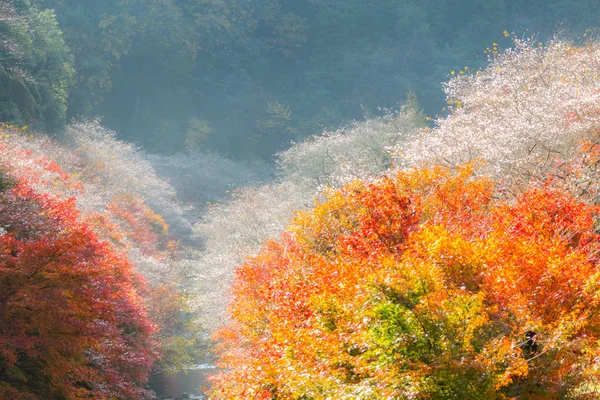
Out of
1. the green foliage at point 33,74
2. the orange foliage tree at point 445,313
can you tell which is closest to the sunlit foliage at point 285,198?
the orange foliage tree at point 445,313

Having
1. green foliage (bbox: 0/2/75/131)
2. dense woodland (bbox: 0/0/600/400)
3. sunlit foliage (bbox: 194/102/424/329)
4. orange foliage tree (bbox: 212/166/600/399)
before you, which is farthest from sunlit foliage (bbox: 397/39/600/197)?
green foliage (bbox: 0/2/75/131)

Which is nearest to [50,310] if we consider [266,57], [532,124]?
[532,124]

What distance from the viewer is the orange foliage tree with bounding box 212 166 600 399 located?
8727mm

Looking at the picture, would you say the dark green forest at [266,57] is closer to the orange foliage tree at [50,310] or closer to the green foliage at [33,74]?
the green foliage at [33,74]

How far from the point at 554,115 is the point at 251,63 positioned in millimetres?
58826

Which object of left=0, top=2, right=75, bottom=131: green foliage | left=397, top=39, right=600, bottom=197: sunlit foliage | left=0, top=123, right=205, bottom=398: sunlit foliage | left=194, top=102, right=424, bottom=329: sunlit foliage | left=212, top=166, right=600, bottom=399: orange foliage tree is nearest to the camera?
left=212, top=166, right=600, bottom=399: orange foliage tree

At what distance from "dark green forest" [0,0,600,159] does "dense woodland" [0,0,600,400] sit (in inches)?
25.0

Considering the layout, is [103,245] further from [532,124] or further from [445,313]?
[532,124]

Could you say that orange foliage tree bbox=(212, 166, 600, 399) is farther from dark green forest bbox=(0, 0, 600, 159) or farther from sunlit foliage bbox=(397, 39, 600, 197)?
dark green forest bbox=(0, 0, 600, 159)

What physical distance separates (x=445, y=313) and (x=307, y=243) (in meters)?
11.9

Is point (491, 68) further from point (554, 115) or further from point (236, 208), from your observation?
point (236, 208)

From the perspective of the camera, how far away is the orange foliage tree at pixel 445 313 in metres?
8.73

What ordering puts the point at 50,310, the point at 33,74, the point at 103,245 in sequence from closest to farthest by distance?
the point at 50,310 < the point at 103,245 < the point at 33,74

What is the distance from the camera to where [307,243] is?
2066 centimetres
